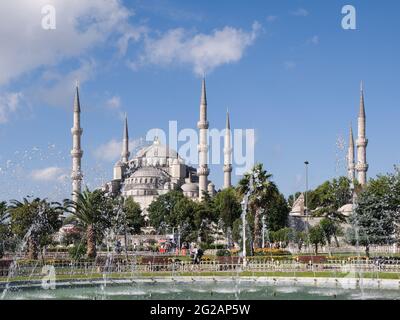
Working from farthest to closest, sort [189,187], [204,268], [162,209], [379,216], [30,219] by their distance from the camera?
[189,187]
[162,209]
[30,219]
[379,216]
[204,268]

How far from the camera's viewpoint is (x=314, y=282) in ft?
71.7

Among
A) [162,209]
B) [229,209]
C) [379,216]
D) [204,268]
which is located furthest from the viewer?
[162,209]

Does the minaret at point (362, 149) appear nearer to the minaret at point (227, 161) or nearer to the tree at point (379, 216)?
the minaret at point (227, 161)

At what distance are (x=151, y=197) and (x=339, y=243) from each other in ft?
128

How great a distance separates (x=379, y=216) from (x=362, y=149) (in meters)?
31.6

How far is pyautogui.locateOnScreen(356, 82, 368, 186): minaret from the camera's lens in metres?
67.3

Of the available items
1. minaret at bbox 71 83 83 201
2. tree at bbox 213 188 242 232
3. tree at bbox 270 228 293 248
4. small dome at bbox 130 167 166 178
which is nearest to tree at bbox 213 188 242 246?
tree at bbox 213 188 242 232

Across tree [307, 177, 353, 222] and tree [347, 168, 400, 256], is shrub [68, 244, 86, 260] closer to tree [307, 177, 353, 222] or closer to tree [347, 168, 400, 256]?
tree [347, 168, 400, 256]

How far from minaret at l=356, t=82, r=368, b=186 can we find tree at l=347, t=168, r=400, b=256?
28654 millimetres

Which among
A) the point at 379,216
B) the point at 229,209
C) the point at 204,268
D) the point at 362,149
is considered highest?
the point at 362,149

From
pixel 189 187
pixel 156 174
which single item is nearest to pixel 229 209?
pixel 189 187

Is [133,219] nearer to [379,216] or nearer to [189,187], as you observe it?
[189,187]

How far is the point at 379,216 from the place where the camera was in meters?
37.1
